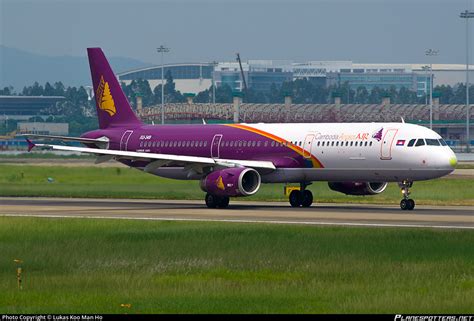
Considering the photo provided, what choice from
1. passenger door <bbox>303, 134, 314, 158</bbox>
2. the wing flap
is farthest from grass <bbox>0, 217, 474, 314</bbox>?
the wing flap

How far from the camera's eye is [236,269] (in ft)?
97.9

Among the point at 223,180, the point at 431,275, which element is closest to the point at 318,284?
the point at 431,275

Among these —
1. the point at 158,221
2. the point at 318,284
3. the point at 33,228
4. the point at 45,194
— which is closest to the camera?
the point at 318,284

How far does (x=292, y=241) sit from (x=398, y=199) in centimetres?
2538

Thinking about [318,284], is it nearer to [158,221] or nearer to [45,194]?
[158,221]

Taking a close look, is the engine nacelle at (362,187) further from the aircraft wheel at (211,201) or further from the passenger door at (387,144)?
the aircraft wheel at (211,201)

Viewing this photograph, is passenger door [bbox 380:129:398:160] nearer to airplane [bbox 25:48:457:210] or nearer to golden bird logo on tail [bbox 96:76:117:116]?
airplane [bbox 25:48:457:210]

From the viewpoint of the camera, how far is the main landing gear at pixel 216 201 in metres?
54.7

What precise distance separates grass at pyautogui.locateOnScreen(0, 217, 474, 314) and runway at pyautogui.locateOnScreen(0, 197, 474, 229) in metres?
4.15

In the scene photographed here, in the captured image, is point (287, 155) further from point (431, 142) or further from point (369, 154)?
point (431, 142)

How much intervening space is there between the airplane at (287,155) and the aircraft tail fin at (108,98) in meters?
1.29

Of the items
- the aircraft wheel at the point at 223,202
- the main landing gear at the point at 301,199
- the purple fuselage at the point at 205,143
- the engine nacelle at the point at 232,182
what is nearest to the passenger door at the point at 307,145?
the purple fuselage at the point at 205,143

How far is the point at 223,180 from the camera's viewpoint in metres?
53.5

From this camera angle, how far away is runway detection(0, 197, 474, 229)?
1740 inches
